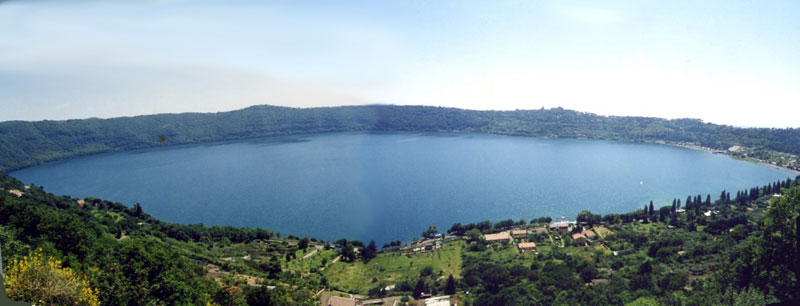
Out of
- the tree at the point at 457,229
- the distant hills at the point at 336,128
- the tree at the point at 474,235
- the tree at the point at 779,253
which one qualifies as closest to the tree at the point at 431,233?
the tree at the point at 457,229

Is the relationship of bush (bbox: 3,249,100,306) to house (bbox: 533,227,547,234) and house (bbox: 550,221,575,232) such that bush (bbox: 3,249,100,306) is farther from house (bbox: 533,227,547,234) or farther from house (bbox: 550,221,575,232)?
house (bbox: 550,221,575,232)

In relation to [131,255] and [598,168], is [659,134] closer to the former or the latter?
[598,168]

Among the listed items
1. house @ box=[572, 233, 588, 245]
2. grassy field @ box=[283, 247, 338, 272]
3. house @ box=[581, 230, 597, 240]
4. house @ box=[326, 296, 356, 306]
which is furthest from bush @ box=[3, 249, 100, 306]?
house @ box=[581, 230, 597, 240]

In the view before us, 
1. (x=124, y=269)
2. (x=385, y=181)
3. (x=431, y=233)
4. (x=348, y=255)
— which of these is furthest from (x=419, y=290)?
(x=385, y=181)

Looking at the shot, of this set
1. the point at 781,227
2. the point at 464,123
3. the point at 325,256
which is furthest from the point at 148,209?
the point at 464,123

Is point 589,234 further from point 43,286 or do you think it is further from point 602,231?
point 43,286

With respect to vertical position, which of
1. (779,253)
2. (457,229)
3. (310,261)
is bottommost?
(310,261)

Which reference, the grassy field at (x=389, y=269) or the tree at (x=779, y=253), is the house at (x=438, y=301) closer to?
the grassy field at (x=389, y=269)

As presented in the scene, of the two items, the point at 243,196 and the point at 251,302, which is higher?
the point at 251,302
